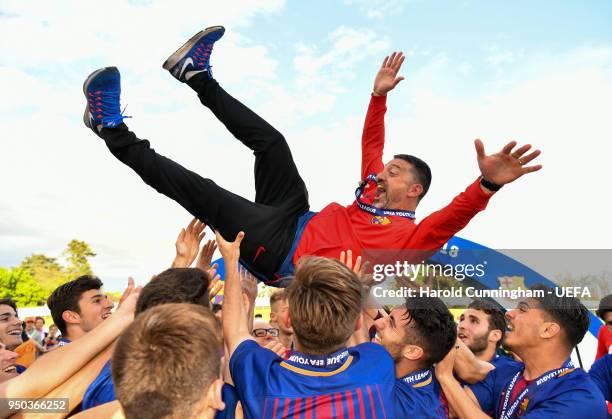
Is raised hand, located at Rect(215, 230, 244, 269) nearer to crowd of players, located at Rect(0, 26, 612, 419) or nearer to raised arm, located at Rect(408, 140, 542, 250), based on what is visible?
crowd of players, located at Rect(0, 26, 612, 419)

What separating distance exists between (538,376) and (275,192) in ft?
8.02

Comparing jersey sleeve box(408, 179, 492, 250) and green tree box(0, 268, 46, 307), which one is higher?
green tree box(0, 268, 46, 307)

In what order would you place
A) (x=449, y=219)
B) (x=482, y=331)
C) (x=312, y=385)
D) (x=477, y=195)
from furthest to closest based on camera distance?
1. (x=482, y=331)
2. (x=449, y=219)
3. (x=477, y=195)
4. (x=312, y=385)

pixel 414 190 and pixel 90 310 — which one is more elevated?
pixel 414 190

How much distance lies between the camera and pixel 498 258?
1023 centimetres

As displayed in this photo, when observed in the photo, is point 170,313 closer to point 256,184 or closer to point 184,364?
point 184,364

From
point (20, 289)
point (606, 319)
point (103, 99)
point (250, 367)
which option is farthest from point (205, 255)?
point (20, 289)

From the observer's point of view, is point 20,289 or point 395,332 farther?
point 20,289

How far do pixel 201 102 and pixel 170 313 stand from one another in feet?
9.51

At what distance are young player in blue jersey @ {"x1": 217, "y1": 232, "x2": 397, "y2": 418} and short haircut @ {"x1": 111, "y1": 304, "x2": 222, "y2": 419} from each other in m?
0.48

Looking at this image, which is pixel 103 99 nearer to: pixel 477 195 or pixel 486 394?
pixel 477 195

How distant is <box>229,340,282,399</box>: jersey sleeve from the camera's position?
2.30 metres

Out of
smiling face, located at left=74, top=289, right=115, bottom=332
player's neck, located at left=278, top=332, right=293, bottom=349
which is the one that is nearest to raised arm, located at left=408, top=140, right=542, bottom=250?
player's neck, located at left=278, top=332, right=293, bottom=349

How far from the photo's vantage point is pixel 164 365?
1.77m
